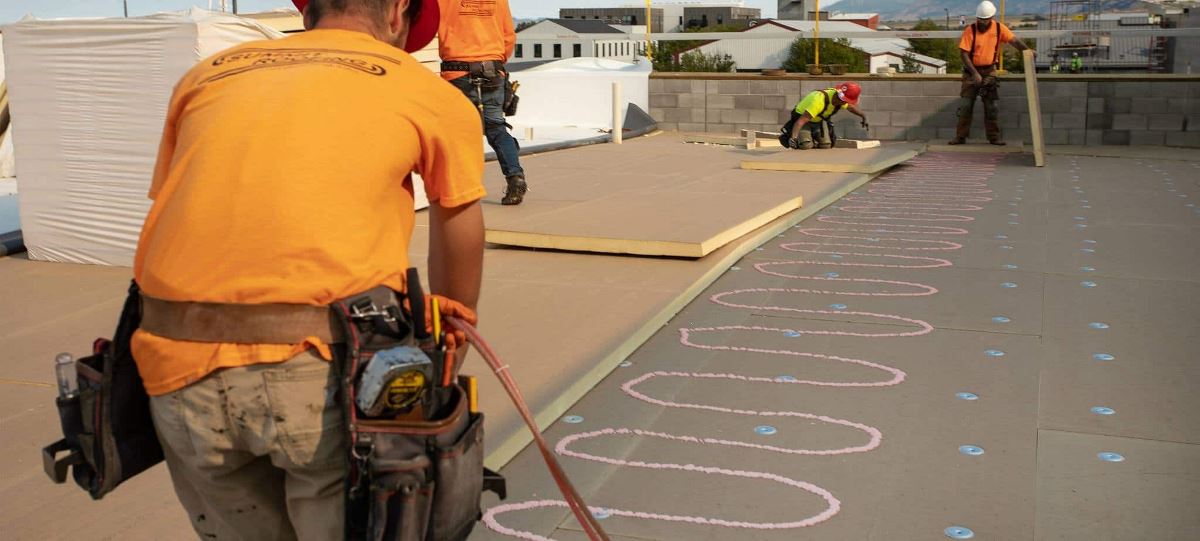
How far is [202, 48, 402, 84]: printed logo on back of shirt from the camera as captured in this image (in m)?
1.99

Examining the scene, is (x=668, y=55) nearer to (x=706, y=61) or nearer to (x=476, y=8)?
(x=706, y=61)

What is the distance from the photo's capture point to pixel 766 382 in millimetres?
4520

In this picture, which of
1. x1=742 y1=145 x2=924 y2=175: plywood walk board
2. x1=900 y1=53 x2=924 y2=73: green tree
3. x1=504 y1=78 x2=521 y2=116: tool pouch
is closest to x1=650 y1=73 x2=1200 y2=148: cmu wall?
x1=742 y1=145 x2=924 y2=175: plywood walk board

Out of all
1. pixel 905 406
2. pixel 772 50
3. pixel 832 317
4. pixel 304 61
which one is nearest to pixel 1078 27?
pixel 832 317

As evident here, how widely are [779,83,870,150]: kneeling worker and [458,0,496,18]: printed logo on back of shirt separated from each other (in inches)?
229

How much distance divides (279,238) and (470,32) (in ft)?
21.8

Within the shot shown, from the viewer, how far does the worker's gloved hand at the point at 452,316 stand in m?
2.05

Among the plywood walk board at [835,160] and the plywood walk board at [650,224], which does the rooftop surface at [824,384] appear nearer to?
the plywood walk board at [650,224]

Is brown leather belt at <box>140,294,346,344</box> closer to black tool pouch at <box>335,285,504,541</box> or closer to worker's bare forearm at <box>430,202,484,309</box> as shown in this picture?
black tool pouch at <box>335,285,504,541</box>

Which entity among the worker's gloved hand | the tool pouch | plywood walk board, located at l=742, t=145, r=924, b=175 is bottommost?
plywood walk board, located at l=742, t=145, r=924, b=175

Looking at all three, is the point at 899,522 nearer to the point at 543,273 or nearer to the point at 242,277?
the point at 242,277

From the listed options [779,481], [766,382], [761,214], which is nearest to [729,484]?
[779,481]

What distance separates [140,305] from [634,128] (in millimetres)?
14990

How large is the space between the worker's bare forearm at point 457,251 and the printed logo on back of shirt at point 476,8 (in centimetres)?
635
